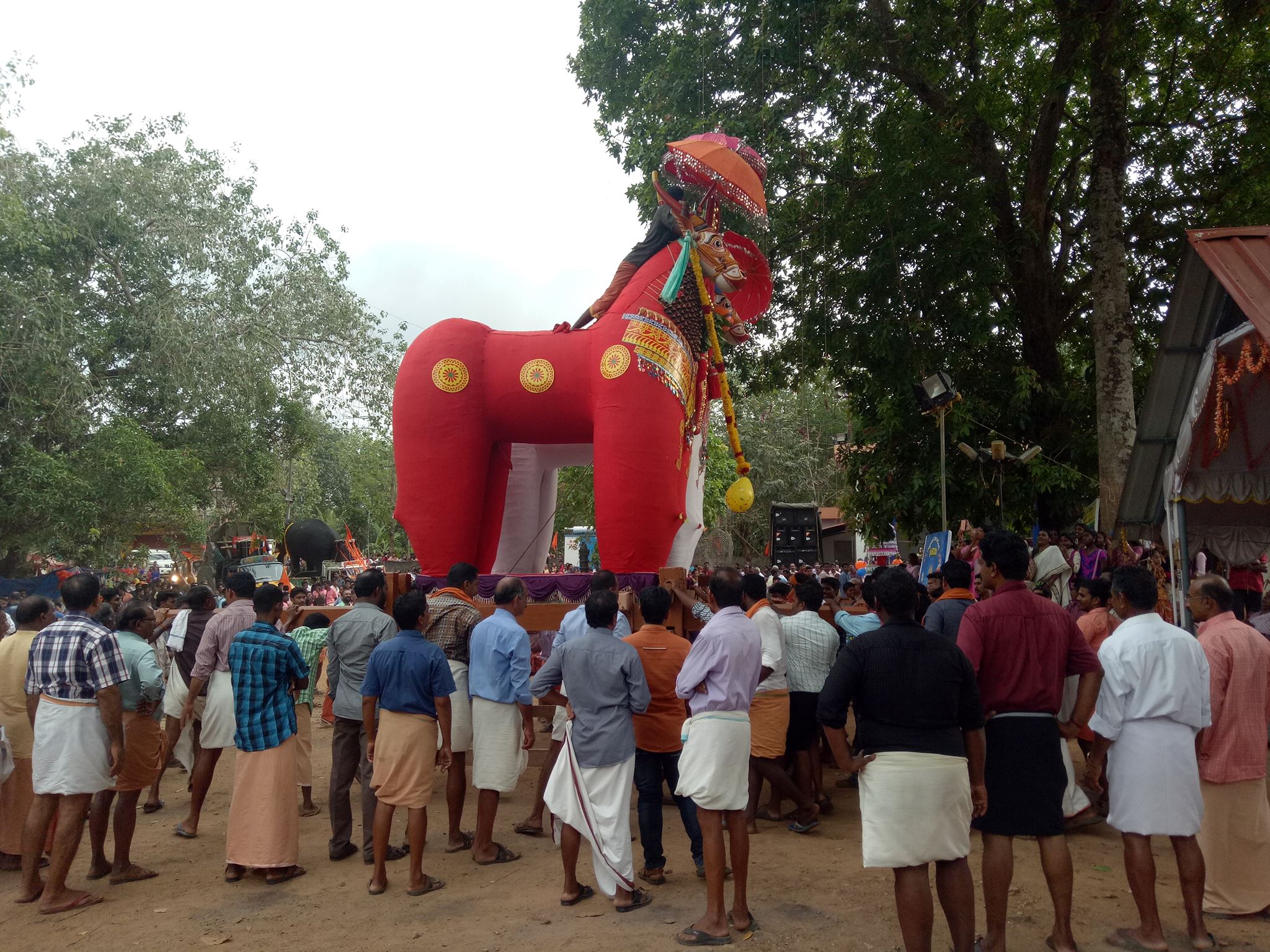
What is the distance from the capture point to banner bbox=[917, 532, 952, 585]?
888 cm

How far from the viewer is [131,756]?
489 centimetres

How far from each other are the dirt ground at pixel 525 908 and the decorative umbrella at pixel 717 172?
14.0 ft

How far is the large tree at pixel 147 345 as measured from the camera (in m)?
12.9

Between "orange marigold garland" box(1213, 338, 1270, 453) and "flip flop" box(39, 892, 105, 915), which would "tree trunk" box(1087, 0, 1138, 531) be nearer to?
"orange marigold garland" box(1213, 338, 1270, 453)

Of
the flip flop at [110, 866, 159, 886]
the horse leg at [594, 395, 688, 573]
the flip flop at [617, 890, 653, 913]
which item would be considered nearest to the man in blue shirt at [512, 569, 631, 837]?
the horse leg at [594, 395, 688, 573]

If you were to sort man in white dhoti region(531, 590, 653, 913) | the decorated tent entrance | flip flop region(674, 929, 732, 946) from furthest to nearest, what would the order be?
1. the decorated tent entrance
2. man in white dhoti region(531, 590, 653, 913)
3. flip flop region(674, 929, 732, 946)

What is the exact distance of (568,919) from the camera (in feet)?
13.4

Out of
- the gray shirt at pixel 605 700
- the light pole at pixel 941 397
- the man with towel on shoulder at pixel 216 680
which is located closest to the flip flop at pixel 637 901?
the gray shirt at pixel 605 700

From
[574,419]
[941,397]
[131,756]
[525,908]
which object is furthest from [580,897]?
[941,397]

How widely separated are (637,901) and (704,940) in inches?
20.8

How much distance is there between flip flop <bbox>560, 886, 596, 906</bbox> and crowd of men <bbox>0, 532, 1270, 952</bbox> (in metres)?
0.01

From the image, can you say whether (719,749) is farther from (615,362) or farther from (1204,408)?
(1204,408)

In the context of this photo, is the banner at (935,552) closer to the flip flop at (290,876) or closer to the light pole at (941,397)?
the light pole at (941,397)

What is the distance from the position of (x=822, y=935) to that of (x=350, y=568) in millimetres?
21151
